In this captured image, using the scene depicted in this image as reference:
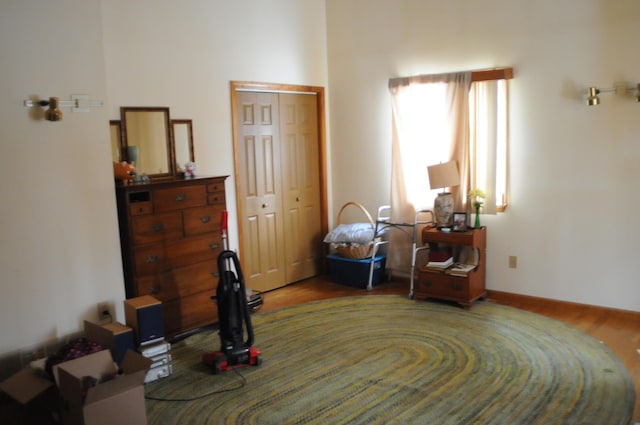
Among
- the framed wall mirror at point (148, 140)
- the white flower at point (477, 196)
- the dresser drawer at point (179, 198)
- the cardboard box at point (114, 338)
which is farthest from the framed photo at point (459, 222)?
the cardboard box at point (114, 338)

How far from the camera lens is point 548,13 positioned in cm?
450

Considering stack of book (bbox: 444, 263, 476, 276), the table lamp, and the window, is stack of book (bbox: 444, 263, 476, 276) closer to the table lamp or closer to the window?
the table lamp

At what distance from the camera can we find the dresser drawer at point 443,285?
473 cm

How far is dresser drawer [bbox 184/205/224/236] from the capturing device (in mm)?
4219

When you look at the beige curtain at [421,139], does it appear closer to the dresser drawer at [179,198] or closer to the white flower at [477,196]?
the white flower at [477,196]

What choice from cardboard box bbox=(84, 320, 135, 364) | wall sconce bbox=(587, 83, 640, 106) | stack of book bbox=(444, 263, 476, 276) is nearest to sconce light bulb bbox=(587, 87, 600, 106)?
wall sconce bbox=(587, 83, 640, 106)

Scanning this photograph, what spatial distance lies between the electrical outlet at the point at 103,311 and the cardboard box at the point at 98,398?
32.7 inches

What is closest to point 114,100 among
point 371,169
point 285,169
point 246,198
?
point 246,198

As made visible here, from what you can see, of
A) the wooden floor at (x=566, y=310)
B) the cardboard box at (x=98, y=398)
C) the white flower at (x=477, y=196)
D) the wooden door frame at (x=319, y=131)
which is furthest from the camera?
the wooden door frame at (x=319, y=131)

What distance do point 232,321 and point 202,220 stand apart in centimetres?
98

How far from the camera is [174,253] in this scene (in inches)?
163

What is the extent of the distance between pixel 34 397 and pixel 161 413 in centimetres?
69

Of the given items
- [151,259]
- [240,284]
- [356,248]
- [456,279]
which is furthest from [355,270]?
[151,259]

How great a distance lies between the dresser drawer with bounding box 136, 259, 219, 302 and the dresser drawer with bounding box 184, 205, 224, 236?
26 cm
